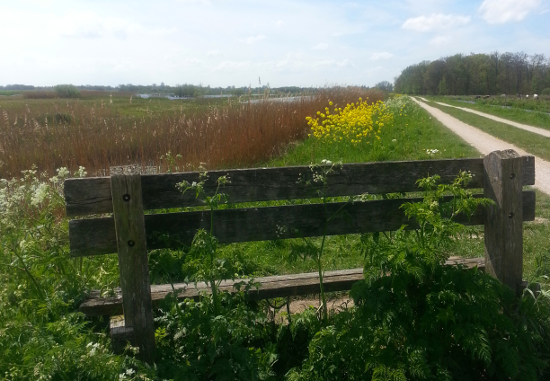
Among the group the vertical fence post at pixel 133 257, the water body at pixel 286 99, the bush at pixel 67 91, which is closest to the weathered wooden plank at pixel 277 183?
the vertical fence post at pixel 133 257

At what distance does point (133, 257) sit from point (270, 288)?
3.46 ft

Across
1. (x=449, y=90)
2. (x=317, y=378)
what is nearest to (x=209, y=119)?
(x=317, y=378)

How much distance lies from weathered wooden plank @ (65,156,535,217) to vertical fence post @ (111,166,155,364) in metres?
0.11

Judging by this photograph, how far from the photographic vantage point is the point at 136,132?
1116 centimetres

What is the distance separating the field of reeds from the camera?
9938 mm

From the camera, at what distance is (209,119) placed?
39.9 feet

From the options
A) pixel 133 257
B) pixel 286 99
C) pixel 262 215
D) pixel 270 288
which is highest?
pixel 286 99

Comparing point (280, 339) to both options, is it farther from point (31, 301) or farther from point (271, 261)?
point (271, 261)

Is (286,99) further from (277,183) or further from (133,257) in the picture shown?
(133,257)

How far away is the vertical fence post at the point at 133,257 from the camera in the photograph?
9.94 ft

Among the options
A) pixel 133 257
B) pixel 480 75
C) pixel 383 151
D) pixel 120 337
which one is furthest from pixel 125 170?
pixel 480 75

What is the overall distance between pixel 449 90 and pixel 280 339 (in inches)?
3736

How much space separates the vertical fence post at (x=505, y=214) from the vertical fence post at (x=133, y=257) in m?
2.50

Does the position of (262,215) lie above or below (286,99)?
below
